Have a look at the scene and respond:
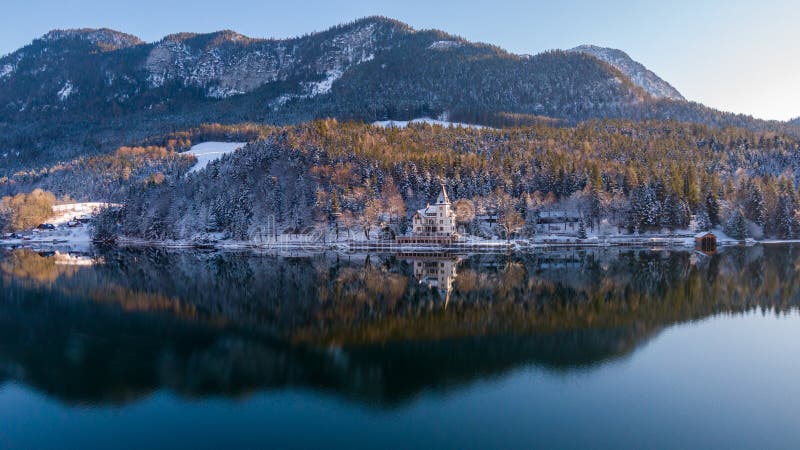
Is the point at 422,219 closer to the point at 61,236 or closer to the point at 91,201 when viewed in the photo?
the point at 61,236

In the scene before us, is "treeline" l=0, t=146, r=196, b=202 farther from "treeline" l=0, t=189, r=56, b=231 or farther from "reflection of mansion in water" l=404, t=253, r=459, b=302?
"reflection of mansion in water" l=404, t=253, r=459, b=302

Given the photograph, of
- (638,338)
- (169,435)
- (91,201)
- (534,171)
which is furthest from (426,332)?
(91,201)

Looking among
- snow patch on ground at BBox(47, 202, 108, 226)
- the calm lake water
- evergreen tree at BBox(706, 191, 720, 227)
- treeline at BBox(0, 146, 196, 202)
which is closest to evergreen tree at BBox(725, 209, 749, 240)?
evergreen tree at BBox(706, 191, 720, 227)

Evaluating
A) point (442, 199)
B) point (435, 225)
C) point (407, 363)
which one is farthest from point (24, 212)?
point (407, 363)

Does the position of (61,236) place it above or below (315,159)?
below

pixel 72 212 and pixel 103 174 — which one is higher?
pixel 103 174

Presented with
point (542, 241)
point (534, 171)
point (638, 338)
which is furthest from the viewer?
point (534, 171)

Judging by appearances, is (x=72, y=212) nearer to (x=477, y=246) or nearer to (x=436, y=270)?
(x=477, y=246)
